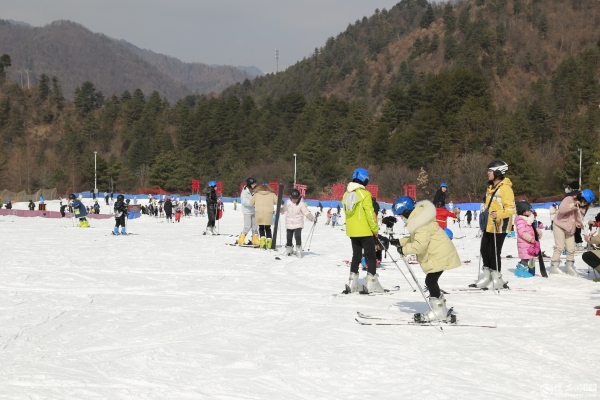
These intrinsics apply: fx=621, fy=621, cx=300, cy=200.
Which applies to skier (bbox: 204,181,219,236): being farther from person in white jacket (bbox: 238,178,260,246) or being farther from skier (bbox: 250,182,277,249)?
skier (bbox: 250,182,277,249)

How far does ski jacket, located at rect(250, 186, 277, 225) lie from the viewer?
547 inches

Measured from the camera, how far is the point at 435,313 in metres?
6.14

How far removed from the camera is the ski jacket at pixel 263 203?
547 inches

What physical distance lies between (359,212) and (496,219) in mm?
1952

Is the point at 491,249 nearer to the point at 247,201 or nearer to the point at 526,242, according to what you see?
the point at 526,242

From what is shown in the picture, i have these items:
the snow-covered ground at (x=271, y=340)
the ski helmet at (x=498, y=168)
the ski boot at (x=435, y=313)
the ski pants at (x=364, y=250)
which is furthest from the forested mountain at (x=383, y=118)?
the ski boot at (x=435, y=313)

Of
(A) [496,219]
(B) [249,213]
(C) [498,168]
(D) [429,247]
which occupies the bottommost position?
(D) [429,247]

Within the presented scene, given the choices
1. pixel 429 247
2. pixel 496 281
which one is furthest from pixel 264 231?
pixel 429 247

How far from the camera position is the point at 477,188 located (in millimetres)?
64062

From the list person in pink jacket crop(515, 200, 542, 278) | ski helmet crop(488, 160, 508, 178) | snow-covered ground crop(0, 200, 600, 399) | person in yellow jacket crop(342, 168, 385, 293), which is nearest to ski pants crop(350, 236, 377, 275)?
person in yellow jacket crop(342, 168, 385, 293)

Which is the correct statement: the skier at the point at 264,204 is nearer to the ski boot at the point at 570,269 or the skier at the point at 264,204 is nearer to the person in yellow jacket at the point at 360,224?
the person in yellow jacket at the point at 360,224

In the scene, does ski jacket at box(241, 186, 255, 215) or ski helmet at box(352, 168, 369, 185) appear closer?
ski helmet at box(352, 168, 369, 185)

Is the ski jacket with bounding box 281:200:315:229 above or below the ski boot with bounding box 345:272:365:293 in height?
above

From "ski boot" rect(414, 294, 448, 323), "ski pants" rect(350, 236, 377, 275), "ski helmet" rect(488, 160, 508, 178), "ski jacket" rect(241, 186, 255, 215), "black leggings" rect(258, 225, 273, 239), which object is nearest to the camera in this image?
"ski boot" rect(414, 294, 448, 323)
